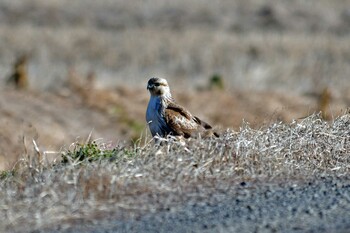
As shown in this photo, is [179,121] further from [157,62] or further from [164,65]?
[157,62]

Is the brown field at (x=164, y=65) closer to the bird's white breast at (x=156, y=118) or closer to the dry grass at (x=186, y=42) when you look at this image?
the dry grass at (x=186, y=42)

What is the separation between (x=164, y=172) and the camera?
870 centimetres

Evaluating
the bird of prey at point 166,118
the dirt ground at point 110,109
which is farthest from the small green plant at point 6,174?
the dirt ground at point 110,109

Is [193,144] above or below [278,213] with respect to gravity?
above

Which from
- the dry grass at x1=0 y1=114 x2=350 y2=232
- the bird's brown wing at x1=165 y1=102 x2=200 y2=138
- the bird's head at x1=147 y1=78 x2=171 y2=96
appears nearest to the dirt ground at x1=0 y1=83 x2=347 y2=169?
the bird's head at x1=147 y1=78 x2=171 y2=96

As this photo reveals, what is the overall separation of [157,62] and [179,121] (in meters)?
25.1

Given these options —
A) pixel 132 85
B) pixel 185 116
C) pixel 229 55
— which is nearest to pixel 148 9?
pixel 229 55

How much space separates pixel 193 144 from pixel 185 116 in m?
1.34

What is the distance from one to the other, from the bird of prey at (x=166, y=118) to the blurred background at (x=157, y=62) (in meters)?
0.82

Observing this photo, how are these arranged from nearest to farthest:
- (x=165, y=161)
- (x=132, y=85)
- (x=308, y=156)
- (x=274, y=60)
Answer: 1. (x=165, y=161)
2. (x=308, y=156)
3. (x=132, y=85)
4. (x=274, y=60)

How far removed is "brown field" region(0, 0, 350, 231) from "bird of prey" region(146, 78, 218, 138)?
783 millimetres

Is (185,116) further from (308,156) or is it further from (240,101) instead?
(240,101)

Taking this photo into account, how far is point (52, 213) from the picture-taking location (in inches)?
309

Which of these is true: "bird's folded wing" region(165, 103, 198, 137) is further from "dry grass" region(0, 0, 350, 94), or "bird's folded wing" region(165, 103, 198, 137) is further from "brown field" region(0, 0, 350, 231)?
"dry grass" region(0, 0, 350, 94)
